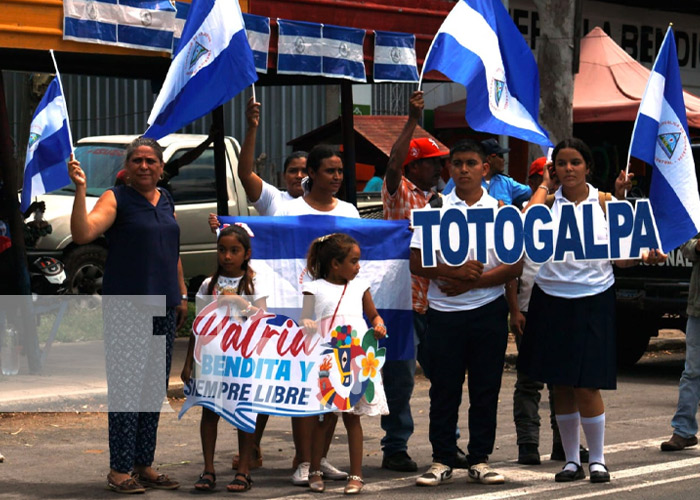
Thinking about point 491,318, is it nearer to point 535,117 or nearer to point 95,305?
point 535,117

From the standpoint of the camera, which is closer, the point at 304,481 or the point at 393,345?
the point at 304,481

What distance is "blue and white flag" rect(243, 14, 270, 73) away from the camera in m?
10.6

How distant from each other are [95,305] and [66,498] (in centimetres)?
763

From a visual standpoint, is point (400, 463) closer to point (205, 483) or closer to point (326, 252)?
point (205, 483)

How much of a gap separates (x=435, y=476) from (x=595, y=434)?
36.4 inches

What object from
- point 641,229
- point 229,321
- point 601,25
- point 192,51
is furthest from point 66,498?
point 601,25

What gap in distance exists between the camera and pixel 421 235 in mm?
6969

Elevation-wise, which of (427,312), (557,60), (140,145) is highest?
(557,60)

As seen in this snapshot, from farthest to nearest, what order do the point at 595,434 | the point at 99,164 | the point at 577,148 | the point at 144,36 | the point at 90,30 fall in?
the point at 99,164 < the point at 144,36 < the point at 90,30 < the point at 577,148 < the point at 595,434

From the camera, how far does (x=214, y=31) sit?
7.59 metres

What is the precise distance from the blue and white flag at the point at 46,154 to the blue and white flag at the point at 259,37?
3204mm

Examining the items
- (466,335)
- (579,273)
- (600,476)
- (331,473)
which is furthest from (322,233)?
(600,476)

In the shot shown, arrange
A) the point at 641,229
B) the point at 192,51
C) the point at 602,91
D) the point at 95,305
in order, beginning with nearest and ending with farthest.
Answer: the point at 641,229
the point at 192,51
the point at 95,305
the point at 602,91

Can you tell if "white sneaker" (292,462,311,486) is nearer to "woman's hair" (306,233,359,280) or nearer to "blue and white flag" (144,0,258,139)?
"woman's hair" (306,233,359,280)
